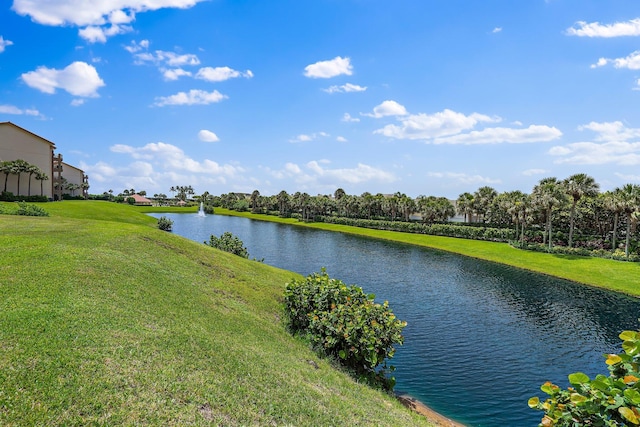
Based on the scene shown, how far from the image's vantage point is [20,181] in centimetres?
6994

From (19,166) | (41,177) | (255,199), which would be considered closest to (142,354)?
(19,166)

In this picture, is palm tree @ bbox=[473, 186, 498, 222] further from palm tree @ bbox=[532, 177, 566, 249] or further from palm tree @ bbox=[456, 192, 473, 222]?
palm tree @ bbox=[532, 177, 566, 249]

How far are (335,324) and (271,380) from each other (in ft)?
16.9

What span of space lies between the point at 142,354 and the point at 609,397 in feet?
36.9

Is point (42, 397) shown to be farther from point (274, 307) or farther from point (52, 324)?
point (274, 307)

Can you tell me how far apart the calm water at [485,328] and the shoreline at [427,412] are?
61 cm

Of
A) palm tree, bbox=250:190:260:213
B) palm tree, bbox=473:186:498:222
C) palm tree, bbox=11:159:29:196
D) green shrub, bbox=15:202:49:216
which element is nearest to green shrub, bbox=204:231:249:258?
green shrub, bbox=15:202:49:216

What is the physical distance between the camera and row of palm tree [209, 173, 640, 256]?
63594 millimetres

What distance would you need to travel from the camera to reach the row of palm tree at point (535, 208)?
6359 centimetres

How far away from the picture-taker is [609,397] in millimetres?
5418

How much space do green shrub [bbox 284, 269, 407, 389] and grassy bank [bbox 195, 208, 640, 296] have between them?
145 ft

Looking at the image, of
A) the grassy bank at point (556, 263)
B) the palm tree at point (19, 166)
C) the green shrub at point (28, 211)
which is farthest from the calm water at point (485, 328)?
the palm tree at point (19, 166)

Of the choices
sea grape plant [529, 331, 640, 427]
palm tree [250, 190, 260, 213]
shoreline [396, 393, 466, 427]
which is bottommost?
shoreline [396, 393, 466, 427]

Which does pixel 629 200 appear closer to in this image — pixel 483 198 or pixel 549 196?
pixel 549 196
